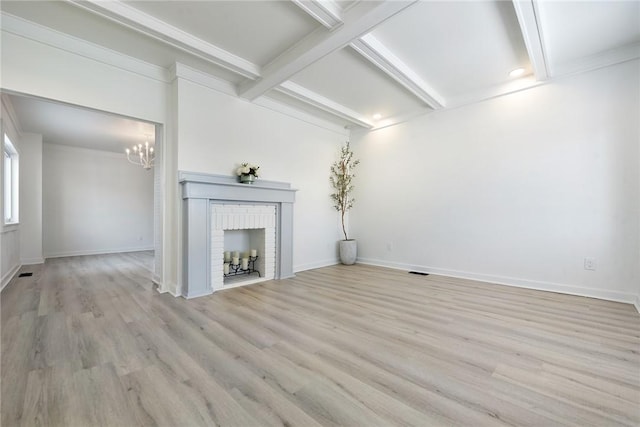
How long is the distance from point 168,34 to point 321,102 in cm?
216

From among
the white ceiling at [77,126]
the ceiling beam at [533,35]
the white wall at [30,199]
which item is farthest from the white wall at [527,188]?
the white wall at [30,199]

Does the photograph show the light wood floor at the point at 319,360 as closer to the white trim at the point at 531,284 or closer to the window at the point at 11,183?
the white trim at the point at 531,284

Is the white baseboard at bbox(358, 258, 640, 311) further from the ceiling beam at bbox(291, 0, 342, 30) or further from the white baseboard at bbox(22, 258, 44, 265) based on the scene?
the white baseboard at bbox(22, 258, 44, 265)

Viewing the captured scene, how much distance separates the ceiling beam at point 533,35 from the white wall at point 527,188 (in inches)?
14.9

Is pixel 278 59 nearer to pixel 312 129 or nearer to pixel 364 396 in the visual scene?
pixel 312 129

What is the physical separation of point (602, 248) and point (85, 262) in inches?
331

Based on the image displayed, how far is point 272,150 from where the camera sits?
4242 mm

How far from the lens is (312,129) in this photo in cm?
490

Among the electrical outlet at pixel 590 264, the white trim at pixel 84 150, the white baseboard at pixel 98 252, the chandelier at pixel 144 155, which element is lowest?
the white baseboard at pixel 98 252

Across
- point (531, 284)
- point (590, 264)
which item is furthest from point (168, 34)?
point (590, 264)

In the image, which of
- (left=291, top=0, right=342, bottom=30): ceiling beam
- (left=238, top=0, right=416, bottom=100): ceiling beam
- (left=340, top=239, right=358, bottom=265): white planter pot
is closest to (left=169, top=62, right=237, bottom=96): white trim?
(left=238, top=0, right=416, bottom=100): ceiling beam

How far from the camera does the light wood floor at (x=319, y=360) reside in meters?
1.30

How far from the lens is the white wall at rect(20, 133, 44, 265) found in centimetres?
513

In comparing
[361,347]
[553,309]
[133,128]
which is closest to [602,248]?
[553,309]
